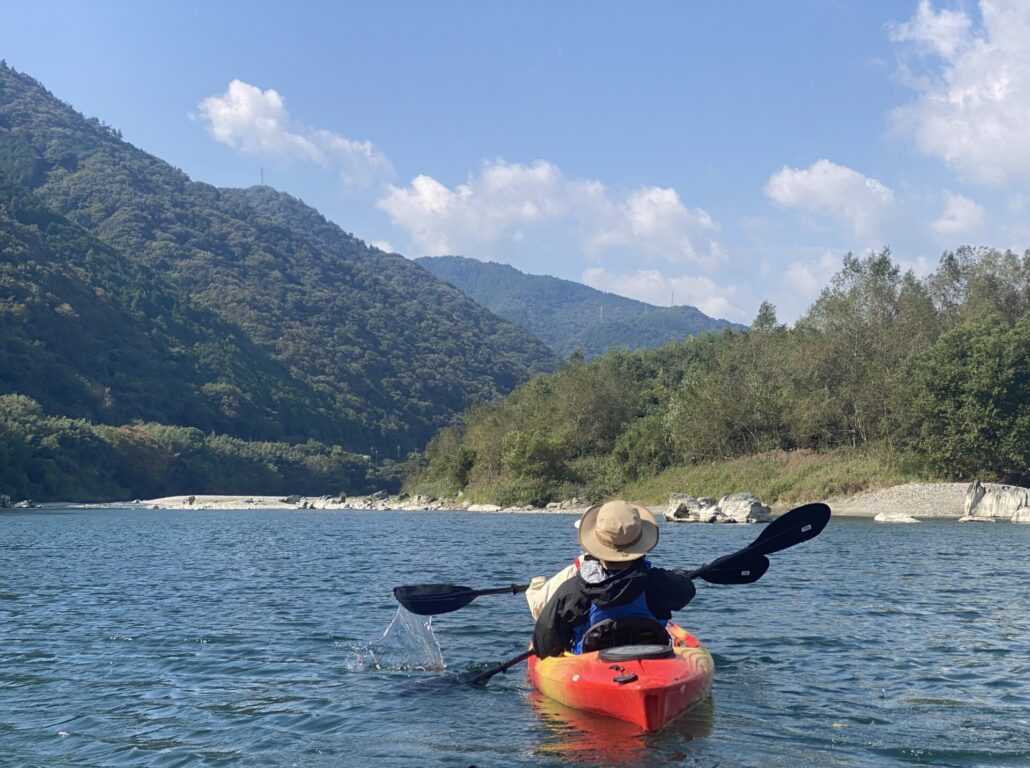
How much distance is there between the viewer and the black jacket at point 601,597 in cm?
847

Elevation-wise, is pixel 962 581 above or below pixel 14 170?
below

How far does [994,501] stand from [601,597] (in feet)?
116

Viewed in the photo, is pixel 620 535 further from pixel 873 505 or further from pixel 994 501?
pixel 873 505

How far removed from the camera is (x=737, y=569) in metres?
11.0

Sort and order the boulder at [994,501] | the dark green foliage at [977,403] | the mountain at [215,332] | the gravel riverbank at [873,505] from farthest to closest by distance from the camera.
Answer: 1. the mountain at [215,332]
2. the dark green foliage at [977,403]
3. the gravel riverbank at [873,505]
4. the boulder at [994,501]

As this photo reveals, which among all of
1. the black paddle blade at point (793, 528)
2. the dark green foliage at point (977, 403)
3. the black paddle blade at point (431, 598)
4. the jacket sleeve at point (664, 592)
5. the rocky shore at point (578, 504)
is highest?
the dark green foliage at point (977, 403)

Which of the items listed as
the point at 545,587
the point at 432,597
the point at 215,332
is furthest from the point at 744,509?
the point at 215,332

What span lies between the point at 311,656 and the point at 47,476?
75464 millimetres

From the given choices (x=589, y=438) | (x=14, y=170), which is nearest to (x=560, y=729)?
(x=589, y=438)

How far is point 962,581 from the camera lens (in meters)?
17.7

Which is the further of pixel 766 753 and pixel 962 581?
pixel 962 581

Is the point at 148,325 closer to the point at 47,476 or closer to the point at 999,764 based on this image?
the point at 47,476

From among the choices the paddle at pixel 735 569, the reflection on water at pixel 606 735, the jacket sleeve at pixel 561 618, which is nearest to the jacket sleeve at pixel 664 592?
the jacket sleeve at pixel 561 618

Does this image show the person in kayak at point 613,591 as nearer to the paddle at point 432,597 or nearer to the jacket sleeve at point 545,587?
the jacket sleeve at point 545,587
